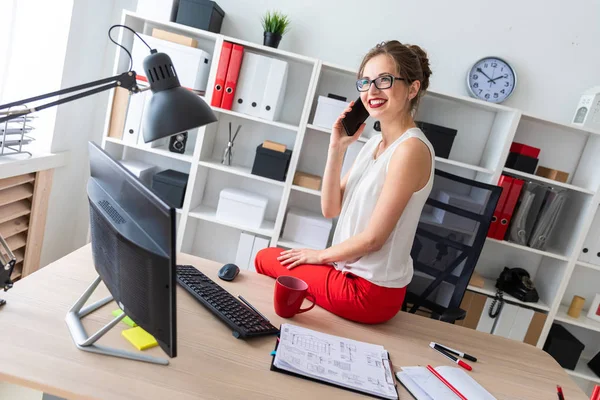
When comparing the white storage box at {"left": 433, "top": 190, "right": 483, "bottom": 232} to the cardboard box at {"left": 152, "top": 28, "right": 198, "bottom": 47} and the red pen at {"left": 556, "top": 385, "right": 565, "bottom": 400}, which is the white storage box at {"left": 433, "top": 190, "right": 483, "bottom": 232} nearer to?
the red pen at {"left": 556, "top": 385, "right": 565, "bottom": 400}

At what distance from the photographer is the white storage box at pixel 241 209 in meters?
2.75

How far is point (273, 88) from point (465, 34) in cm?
124

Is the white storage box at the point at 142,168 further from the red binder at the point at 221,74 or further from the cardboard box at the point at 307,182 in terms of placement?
the cardboard box at the point at 307,182

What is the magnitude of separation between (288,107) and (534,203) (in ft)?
5.21

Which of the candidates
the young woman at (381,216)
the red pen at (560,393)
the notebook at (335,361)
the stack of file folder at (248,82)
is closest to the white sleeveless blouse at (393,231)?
the young woman at (381,216)

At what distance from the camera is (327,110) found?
263cm

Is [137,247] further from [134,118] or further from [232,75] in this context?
[134,118]

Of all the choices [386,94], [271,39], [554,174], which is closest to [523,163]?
[554,174]

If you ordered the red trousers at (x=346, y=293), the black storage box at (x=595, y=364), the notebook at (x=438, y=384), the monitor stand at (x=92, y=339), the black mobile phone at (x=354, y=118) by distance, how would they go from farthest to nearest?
the black storage box at (x=595, y=364) < the black mobile phone at (x=354, y=118) < the red trousers at (x=346, y=293) < the notebook at (x=438, y=384) < the monitor stand at (x=92, y=339)

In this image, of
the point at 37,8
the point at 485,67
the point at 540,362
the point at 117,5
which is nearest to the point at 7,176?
the point at 37,8

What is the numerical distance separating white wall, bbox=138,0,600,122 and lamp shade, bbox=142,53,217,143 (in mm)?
1957

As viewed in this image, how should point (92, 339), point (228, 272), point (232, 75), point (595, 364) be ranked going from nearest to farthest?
point (92, 339)
point (228, 272)
point (232, 75)
point (595, 364)

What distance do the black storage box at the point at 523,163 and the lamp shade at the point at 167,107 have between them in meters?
2.21

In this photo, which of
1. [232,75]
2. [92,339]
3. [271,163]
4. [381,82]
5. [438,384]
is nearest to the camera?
[92,339]
